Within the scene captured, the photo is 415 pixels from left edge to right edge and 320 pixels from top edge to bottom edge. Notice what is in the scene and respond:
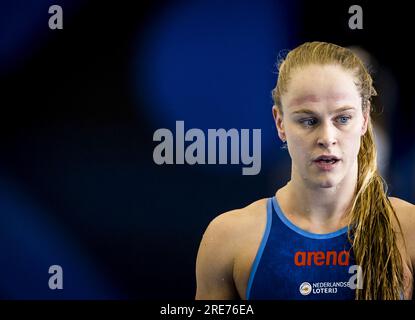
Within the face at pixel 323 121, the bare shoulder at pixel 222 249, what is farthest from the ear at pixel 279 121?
the bare shoulder at pixel 222 249

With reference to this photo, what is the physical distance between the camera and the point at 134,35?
2146 mm

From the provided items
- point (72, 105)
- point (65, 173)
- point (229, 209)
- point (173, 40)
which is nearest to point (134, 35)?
point (173, 40)

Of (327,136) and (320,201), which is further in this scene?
(320,201)

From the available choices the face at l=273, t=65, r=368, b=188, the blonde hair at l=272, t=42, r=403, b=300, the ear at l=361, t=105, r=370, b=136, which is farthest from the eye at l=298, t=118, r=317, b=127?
the ear at l=361, t=105, r=370, b=136

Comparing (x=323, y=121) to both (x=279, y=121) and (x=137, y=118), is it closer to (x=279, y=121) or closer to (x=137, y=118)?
(x=279, y=121)

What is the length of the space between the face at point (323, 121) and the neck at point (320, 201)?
0.04 meters

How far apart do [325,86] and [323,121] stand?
14cm

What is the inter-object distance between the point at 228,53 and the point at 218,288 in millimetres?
996

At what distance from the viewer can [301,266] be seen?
218 centimetres

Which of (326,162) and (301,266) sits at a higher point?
(326,162)

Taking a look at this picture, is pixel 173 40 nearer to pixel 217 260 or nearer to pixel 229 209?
pixel 229 209

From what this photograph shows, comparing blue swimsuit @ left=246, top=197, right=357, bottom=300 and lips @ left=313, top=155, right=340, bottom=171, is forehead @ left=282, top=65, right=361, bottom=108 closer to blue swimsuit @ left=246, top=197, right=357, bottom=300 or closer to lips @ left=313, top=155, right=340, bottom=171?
lips @ left=313, top=155, right=340, bottom=171

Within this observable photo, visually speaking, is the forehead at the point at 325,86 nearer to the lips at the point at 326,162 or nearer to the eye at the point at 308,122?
the eye at the point at 308,122

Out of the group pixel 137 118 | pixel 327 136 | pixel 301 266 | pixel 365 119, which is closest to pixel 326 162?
pixel 327 136
